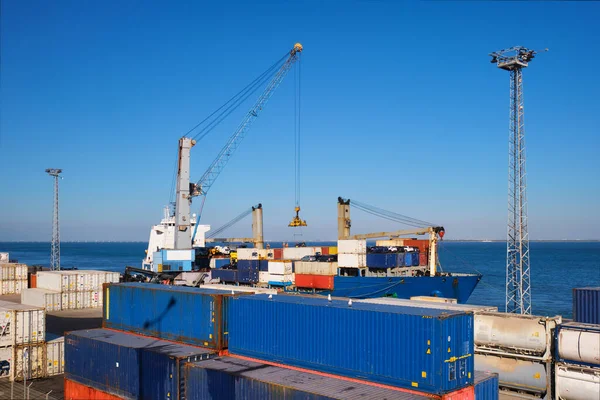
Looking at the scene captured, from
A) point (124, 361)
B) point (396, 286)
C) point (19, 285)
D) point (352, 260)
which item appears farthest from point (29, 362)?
point (19, 285)

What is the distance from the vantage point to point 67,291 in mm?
48375

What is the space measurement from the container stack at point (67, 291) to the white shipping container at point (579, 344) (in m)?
42.2

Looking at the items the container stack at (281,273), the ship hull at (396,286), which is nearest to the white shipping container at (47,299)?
the container stack at (281,273)

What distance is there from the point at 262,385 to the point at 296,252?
42432mm

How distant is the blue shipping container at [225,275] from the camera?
184ft

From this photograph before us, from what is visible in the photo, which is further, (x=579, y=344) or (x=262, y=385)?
(x=579, y=344)

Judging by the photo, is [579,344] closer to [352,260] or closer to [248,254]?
[352,260]

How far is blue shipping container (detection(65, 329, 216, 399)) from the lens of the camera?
21125 millimetres

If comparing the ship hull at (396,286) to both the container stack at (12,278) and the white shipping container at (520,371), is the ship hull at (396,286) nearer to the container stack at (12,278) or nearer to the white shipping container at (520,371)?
the white shipping container at (520,371)

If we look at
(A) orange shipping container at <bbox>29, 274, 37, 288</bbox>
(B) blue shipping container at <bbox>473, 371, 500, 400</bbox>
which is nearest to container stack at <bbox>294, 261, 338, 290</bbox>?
(B) blue shipping container at <bbox>473, 371, 500, 400</bbox>

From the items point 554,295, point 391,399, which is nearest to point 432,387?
point 391,399

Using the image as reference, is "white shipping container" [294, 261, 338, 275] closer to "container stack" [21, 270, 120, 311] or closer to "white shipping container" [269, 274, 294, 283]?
"white shipping container" [269, 274, 294, 283]

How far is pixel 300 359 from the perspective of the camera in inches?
768

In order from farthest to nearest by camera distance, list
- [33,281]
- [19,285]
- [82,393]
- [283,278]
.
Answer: [33,281]
[19,285]
[283,278]
[82,393]
